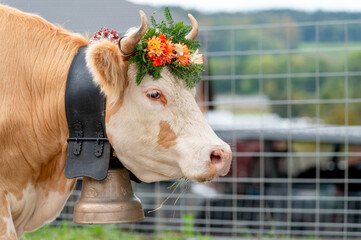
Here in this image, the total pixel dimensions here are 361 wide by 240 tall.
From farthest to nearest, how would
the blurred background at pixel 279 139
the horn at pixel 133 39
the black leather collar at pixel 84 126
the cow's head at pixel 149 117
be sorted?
the blurred background at pixel 279 139
the black leather collar at pixel 84 126
the cow's head at pixel 149 117
the horn at pixel 133 39

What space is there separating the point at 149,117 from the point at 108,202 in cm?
54

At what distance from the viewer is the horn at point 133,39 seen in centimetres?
271

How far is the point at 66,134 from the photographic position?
10.1 ft

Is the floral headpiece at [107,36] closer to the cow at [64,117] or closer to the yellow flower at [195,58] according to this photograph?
the cow at [64,117]

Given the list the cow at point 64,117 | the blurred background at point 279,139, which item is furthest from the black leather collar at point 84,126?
the blurred background at point 279,139

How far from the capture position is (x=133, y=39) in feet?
9.08

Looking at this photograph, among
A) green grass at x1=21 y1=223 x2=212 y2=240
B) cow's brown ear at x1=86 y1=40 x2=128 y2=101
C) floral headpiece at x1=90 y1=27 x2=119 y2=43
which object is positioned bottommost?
green grass at x1=21 y1=223 x2=212 y2=240

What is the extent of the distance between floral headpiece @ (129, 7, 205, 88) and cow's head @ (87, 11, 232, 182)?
0.05m

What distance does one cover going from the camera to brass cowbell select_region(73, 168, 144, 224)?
301cm

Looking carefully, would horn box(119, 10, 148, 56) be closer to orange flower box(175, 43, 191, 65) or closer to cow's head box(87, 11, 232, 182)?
cow's head box(87, 11, 232, 182)

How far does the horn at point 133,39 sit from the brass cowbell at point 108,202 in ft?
2.27

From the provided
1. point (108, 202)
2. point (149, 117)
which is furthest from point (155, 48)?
point (108, 202)

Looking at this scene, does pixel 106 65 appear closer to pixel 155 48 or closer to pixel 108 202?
pixel 155 48

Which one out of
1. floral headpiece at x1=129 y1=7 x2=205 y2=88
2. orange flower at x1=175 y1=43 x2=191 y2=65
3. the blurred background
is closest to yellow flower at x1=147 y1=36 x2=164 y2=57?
floral headpiece at x1=129 y1=7 x2=205 y2=88
